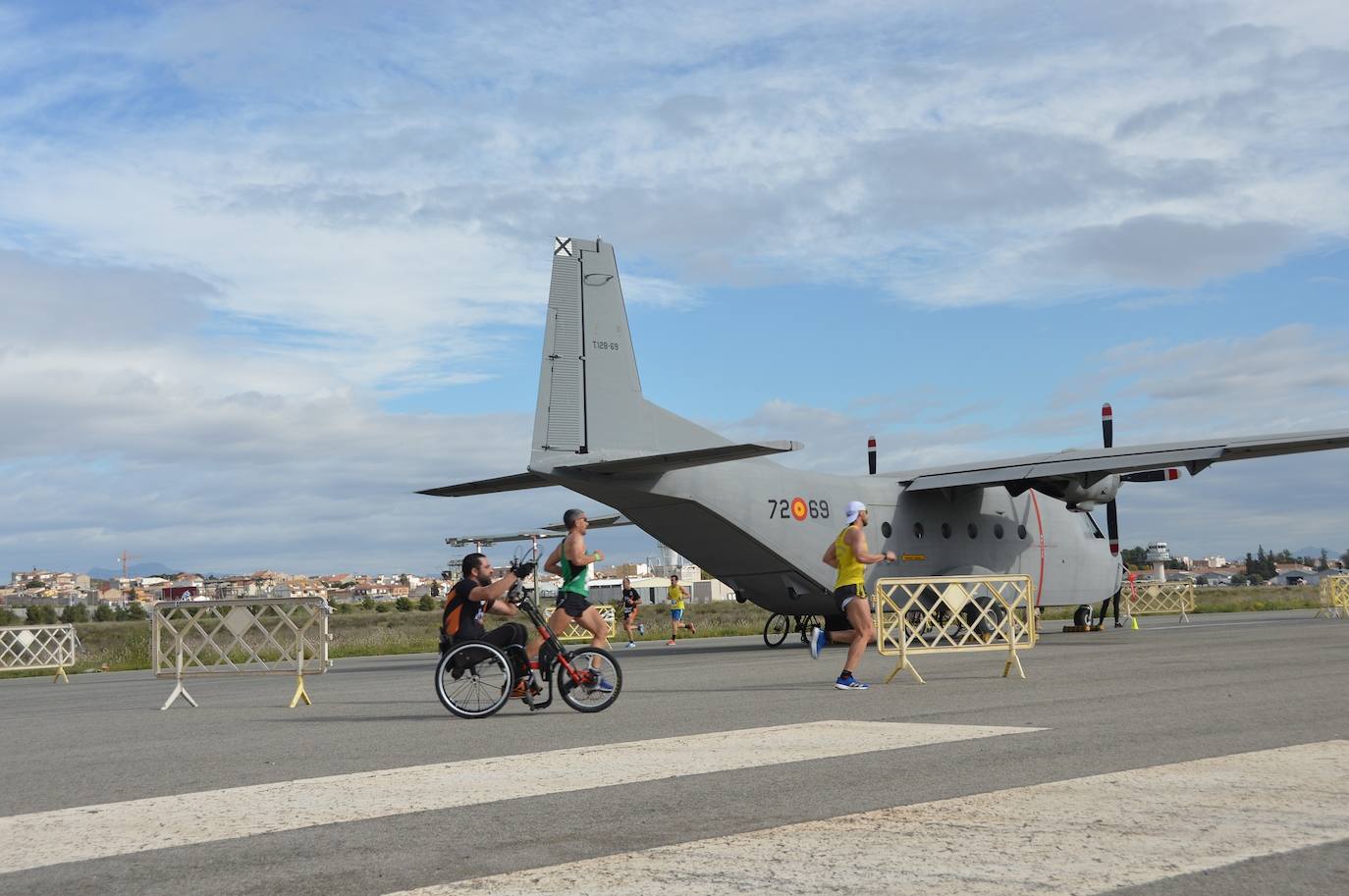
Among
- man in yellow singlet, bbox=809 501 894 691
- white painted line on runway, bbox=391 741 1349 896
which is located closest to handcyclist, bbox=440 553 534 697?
man in yellow singlet, bbox=809 501 894 691

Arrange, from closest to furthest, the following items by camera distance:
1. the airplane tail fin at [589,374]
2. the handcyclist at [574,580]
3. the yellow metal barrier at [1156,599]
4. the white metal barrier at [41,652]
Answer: the handcyclist at [574,580]
the airplane tail fin at [589,374]
the white metal barrier at [41,652]
the yellow metal barrier at [1156,599]

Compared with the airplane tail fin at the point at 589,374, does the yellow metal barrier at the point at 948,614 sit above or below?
below

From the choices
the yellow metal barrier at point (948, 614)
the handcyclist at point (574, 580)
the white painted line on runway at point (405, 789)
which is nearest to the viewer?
the white painted line on runway at point (405, 789)

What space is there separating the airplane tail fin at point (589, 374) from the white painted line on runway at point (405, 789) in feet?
35.8

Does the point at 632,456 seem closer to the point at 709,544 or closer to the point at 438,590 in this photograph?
the point at 709,544

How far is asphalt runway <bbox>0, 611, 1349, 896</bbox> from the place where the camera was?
5.09m

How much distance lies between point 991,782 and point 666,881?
2828mm

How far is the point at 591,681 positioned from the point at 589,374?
9146mm

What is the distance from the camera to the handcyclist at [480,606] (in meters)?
11.9

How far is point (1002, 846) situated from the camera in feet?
17.6

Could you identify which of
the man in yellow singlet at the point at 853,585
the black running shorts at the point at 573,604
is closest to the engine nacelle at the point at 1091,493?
the man in yellow singlet at the point at 853,585

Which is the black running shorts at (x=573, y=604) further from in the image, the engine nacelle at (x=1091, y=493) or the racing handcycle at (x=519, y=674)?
the engine nacelle at (x=1091, y=493)

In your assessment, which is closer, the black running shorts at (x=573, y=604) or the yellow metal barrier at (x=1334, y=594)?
the black running shorts at (x=573, y=604)

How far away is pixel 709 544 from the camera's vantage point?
22781mm
